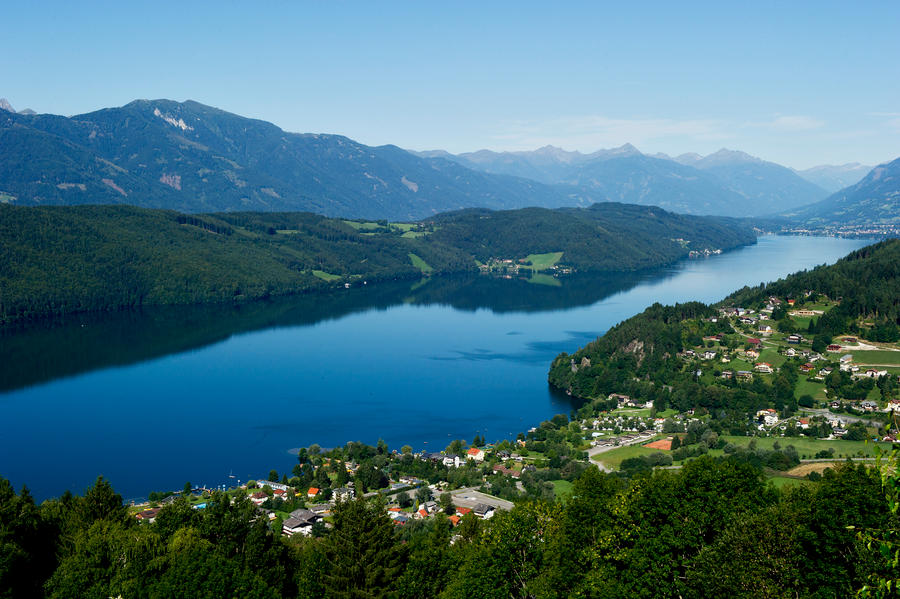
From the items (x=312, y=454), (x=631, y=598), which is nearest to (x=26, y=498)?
(x=631, y=598)

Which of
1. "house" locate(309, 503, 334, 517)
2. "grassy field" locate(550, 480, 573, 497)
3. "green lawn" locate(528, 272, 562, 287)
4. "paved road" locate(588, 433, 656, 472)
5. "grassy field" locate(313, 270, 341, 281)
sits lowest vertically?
"paved road" locate(588, 433, 656, 472)

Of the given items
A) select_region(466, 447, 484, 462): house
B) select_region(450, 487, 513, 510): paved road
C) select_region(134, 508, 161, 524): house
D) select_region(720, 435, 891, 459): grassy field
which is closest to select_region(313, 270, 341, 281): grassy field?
select_region(466, 447, 484, 462): house

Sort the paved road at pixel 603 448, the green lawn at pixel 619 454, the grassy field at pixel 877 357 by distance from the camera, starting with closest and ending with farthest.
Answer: the green lawn at pixel 619 454 → the paved road at pixel 603 448 → the grassy field at pixel 877 357

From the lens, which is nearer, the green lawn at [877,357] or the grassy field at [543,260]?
the green lawn at [877,357]

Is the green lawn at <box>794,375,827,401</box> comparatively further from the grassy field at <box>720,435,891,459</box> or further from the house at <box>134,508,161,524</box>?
the house at <box>134,508,161,524</box>

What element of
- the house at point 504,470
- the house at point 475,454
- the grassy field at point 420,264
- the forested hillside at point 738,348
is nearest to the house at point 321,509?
the house at point 504,470

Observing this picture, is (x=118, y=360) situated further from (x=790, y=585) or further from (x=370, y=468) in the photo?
(x=790, y=585)

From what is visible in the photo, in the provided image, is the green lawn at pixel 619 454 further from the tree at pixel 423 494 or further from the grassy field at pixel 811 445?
the tree at pixel 423 494
